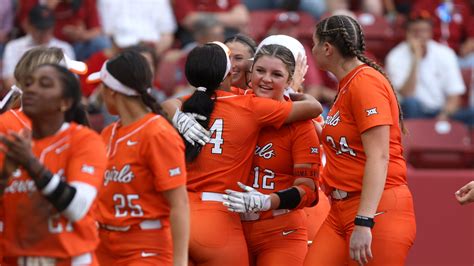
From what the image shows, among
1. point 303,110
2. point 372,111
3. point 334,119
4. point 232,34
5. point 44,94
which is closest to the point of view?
point 44,94

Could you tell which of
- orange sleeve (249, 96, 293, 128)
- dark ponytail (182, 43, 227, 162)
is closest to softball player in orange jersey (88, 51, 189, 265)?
dark ponytail (182, 43, 227, 162)

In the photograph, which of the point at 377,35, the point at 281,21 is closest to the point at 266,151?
the point at 281,21

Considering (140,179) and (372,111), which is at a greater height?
(372,111)

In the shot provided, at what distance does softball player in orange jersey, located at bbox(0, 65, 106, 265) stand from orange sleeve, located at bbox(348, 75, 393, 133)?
1.61 m

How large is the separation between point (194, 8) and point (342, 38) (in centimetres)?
677

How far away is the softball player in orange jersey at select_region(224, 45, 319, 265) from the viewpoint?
5.99 metres

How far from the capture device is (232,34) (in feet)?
38.3

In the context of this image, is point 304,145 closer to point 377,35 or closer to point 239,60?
point 239,60

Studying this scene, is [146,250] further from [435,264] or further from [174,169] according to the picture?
[435,264]

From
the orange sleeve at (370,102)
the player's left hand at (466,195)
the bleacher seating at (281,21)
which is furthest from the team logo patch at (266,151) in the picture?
the bleacher seating at (281,21)

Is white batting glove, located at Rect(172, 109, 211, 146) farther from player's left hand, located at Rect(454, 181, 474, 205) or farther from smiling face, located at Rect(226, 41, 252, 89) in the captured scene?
player's left hand, located at Rect(454, 181, 474, 205)

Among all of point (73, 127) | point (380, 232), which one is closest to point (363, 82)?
point (380, 232)

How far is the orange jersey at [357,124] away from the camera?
560cm

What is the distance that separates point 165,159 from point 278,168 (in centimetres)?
136
